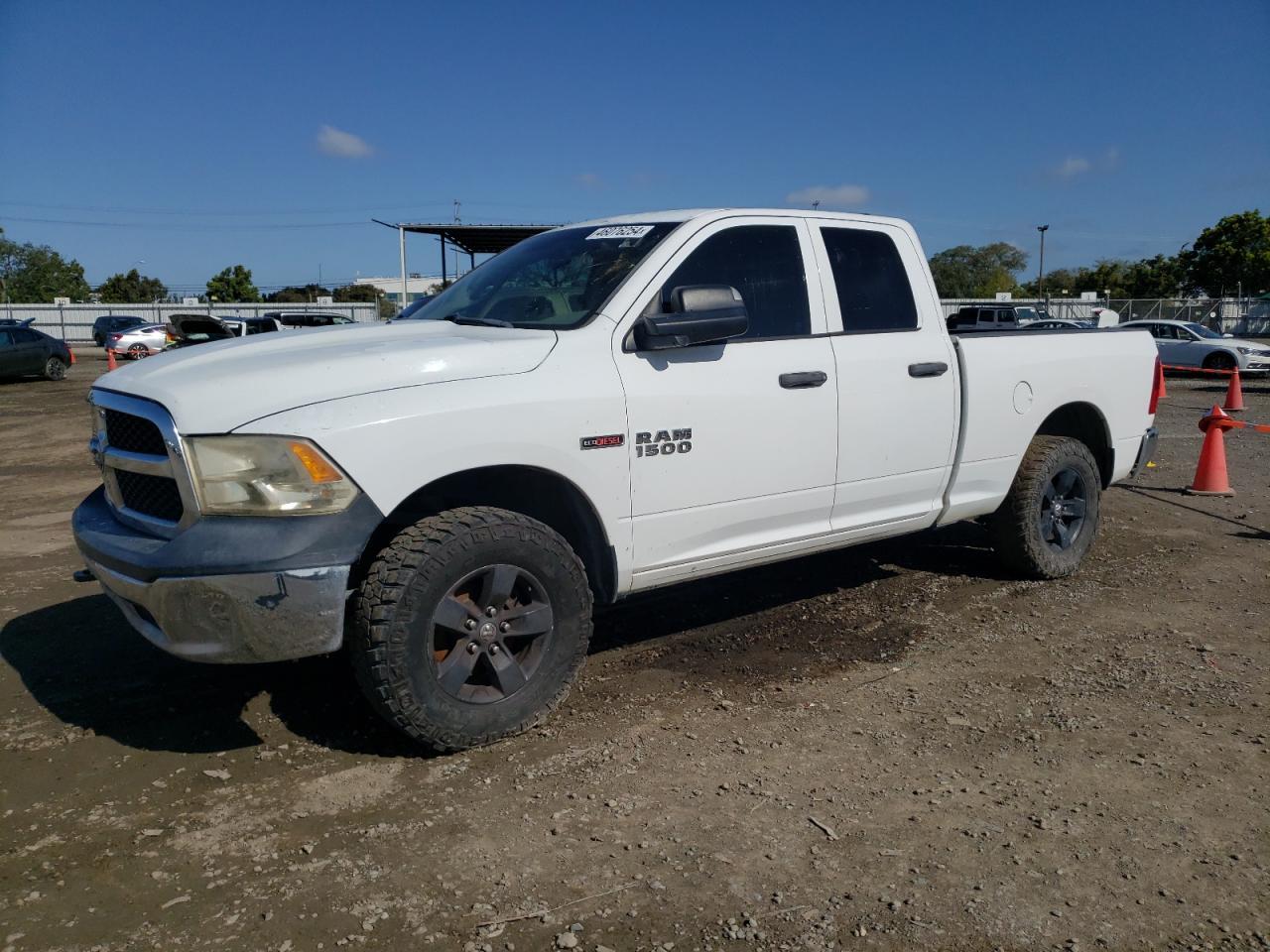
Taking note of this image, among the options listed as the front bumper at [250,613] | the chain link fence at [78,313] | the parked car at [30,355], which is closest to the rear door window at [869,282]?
the front bumper at [250,613]

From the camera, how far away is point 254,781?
11.4 feet

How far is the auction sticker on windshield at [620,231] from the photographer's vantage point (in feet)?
14.4

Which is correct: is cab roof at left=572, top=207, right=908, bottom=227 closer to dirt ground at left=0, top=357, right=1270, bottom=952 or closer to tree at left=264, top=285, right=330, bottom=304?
dirt ground at left=0, top=357, right=1270, bottom=952

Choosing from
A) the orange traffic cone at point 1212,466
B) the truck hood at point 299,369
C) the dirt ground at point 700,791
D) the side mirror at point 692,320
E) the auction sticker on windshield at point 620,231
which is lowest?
the dirt ground at point 700,791

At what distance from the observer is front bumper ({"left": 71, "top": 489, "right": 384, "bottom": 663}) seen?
3.12 metres

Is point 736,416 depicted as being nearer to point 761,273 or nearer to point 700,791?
point 761,273

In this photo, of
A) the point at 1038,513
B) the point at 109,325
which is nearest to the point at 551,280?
the point at 1038,513

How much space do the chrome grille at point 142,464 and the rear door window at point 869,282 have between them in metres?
2.96

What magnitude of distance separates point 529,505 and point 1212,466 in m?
7.22

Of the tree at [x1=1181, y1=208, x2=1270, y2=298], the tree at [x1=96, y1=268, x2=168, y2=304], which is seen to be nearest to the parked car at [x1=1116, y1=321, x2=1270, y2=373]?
the tree at [x1=1181, y1=208, x2=1270, y2=298]

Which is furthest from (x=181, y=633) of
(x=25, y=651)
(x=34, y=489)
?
(x=34, y=489)

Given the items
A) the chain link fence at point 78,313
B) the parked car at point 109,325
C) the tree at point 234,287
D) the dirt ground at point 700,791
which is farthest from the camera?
the tree at point 234,287

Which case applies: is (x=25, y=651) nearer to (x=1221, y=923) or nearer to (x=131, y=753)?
(x=131, y=753)

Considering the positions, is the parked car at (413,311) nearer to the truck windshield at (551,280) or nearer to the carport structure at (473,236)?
the truck windshield at (551,280)
